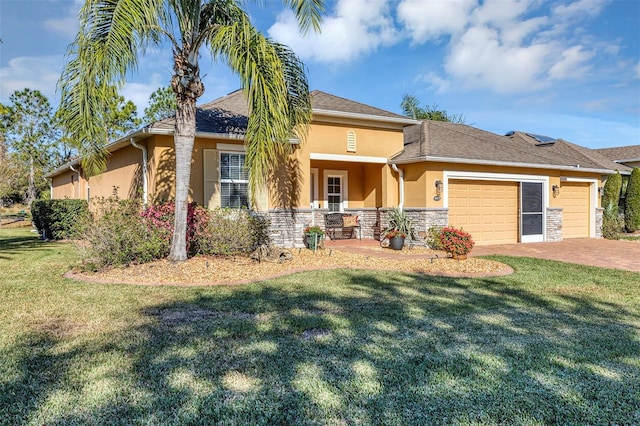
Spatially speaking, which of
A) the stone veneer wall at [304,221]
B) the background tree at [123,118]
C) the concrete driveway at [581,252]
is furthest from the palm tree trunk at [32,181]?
the concrete driveway at [581,252]

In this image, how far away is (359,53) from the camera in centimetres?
1680

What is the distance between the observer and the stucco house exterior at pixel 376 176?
36.1 ft

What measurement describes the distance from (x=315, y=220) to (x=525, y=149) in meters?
9.13

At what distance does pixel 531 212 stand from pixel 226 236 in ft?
38.0

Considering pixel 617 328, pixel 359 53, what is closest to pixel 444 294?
pixel 617 328

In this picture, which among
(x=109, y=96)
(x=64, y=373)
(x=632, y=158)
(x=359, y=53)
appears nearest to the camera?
(x=64, y=373)

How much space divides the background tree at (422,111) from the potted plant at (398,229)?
17228 mm

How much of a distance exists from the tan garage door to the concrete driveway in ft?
2.28

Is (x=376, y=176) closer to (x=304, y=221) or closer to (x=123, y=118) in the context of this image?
(x=304, y=221)

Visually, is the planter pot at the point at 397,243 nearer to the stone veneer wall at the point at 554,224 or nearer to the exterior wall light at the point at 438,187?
the exterior wall light at the point at 438,187

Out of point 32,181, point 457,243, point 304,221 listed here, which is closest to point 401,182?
point 304,221

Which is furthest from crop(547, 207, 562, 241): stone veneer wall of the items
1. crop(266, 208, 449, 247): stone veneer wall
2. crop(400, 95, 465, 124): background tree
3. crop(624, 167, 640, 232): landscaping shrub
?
crop(400, 95, 465, 124): background tree

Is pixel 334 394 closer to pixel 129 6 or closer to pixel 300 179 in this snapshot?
pixel 129 6

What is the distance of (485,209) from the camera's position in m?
13.9
